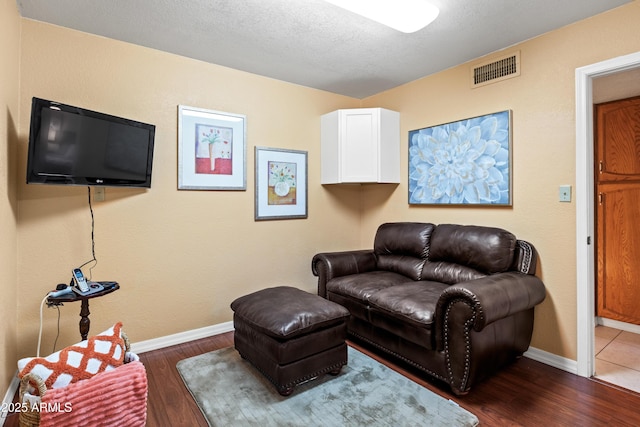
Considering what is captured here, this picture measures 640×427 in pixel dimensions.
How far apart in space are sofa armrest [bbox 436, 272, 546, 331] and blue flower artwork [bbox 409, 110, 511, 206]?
0.74 metres

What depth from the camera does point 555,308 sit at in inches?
93.4

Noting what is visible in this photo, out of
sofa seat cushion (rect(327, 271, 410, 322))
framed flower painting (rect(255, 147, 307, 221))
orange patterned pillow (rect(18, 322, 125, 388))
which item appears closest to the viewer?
orange patterned pillow (rect(18, 322, 125, 388))

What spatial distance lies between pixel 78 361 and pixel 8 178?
4.04 feet

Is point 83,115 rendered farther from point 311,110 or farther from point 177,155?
A: point 311,110

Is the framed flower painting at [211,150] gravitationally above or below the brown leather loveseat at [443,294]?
above

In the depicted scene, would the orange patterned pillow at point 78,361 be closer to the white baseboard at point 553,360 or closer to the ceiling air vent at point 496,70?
the white baseboard at point 553,360

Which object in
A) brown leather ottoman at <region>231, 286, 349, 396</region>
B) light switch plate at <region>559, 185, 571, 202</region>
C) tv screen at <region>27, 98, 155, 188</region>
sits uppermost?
tv screen at <region>27, 98, 155, 188</region>

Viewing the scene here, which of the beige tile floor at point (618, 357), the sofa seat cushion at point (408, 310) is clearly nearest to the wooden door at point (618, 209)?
the beige tile floor at point (618, 357)

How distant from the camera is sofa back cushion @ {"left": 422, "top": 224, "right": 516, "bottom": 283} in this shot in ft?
7.90

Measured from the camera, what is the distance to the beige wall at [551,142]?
2.18 m

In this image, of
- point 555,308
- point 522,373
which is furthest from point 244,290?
point 555,308

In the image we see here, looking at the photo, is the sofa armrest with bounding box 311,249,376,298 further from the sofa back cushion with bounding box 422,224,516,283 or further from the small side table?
the small side table

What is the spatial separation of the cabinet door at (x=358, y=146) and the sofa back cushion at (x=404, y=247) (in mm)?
595

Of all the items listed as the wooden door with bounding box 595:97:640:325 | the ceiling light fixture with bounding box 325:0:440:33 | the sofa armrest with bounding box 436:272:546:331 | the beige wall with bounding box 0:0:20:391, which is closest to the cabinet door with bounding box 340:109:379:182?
the ceiling light fixture with bounding box 325:0:440:33
